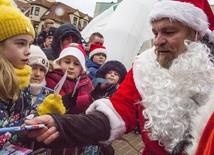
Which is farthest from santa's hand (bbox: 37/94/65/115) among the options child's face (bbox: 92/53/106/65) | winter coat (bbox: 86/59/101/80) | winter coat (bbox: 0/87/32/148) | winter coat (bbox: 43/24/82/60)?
child's face (bbox: 92/53/106/65)

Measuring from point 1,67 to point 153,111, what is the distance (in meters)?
1.04

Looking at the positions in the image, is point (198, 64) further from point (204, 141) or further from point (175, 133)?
point (204, 141)

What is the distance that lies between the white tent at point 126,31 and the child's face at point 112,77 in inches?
160

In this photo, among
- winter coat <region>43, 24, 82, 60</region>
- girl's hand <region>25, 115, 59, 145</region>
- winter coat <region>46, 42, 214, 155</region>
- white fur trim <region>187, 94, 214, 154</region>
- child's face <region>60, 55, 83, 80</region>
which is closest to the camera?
white fur trim <region>187, 94, 214, 154</region>

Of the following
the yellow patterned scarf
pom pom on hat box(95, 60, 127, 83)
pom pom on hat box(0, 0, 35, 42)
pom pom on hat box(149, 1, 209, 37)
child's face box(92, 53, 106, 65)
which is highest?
pom pom on hat box(149, 1, 209, 37)

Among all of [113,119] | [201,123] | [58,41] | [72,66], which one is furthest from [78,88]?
[201,123]

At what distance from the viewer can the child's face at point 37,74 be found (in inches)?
133

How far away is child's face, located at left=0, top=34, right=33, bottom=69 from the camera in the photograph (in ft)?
8.16

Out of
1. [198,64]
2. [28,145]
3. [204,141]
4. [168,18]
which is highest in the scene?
[168,18]

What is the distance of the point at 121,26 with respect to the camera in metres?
9.42

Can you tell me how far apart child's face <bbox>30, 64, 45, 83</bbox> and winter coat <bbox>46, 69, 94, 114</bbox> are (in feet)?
0.50

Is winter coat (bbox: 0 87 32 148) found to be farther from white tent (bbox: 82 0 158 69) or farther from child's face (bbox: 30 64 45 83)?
white tent (bbox: 82 0 158 69)

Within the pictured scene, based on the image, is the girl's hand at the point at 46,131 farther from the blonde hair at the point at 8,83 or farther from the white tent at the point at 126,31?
the white tent at the point at 126,31

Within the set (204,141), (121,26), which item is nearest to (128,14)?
(121,26)
